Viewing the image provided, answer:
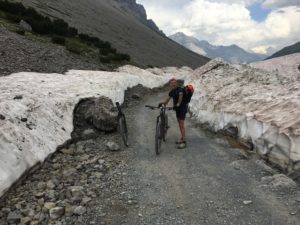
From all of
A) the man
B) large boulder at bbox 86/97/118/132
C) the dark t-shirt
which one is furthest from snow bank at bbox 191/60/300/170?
large boulder at bbox 86/97/118/132

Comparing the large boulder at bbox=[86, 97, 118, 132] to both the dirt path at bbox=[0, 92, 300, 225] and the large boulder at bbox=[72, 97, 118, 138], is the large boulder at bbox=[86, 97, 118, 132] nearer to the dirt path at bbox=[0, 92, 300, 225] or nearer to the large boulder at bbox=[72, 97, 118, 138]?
the large boulder at bbox=[72, 97, 118, 138]

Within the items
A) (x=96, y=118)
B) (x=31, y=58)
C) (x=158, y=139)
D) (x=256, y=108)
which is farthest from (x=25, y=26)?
(x=256, y=108)

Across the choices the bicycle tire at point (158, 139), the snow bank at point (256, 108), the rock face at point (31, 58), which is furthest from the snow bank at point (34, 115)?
the snow bank at point (256, 108)

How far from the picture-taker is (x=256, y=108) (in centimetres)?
1664

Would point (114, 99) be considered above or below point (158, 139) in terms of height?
above

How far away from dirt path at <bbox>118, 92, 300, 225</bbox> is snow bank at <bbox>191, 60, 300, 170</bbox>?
96 cm

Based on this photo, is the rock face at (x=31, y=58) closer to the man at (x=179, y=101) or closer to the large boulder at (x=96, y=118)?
the large boulder at (x=96, y=118)

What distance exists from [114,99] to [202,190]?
13649mm

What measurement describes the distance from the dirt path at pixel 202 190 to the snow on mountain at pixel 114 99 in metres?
1.32

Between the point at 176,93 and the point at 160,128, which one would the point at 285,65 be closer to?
the point at 176,93

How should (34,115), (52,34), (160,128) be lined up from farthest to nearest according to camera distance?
(52,34)
(160,128)
(34,115)

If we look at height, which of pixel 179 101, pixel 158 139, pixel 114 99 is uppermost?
pixel 179 101

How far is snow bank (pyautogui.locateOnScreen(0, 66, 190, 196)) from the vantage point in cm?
1116

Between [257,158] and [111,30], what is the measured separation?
71.5 metres
